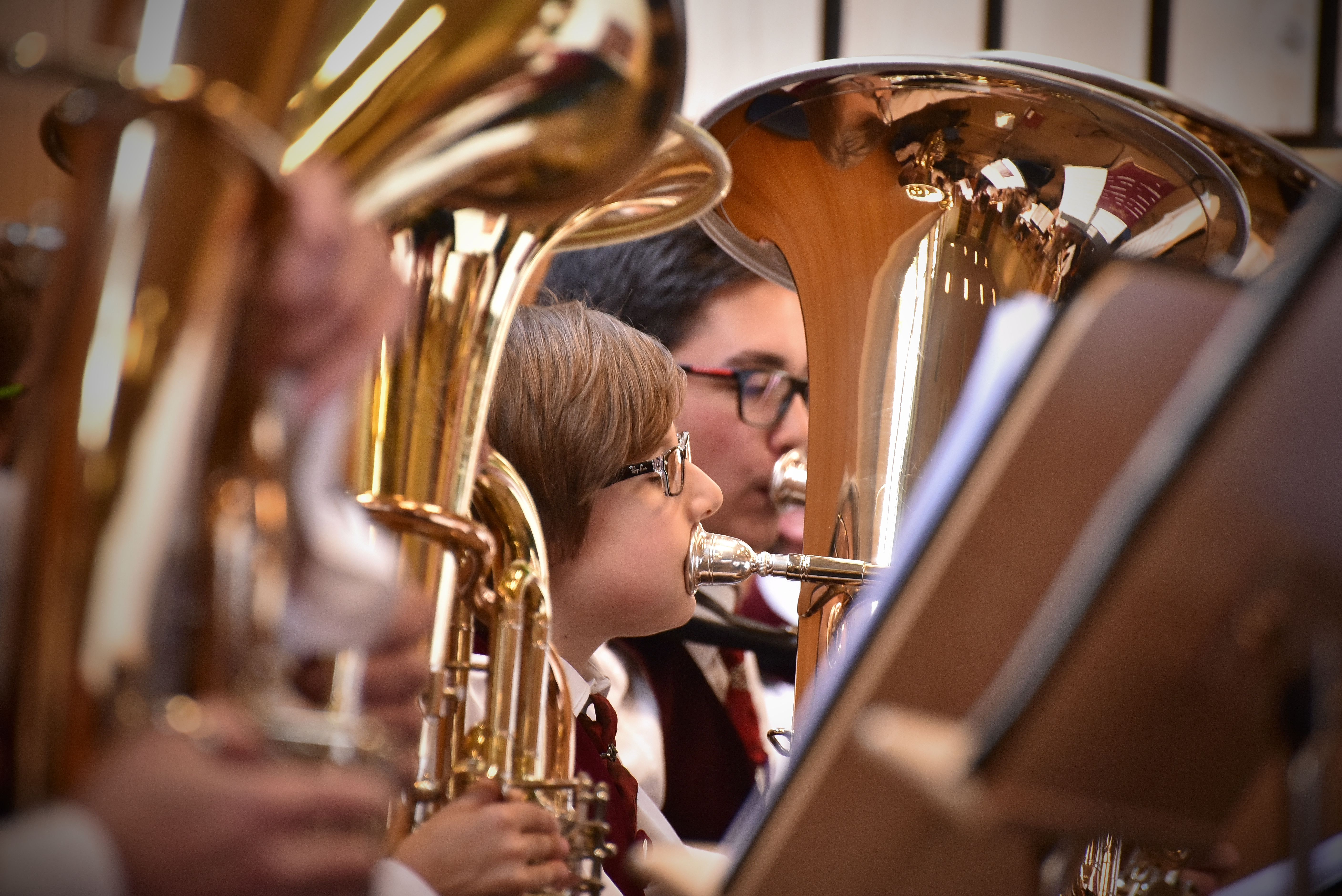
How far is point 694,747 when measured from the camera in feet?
5.31

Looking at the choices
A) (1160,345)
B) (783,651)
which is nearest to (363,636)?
(1160,345)

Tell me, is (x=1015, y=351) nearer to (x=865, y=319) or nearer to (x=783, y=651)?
(x=865, y=319)

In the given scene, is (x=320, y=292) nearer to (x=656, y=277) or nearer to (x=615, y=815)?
(x=615, y=815)

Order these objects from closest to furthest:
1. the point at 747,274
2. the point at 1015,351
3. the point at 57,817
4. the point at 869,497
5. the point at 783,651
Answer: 1. the point at 57,817
2. the point at 1015,351
3. the point at 869,497
4. the point at 783,651
5. the point at 747,274

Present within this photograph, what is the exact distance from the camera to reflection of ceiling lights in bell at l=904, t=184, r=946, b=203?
1.07 meters

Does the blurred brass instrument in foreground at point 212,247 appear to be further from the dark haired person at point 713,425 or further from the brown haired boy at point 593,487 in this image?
the dark haired person at point 713,425

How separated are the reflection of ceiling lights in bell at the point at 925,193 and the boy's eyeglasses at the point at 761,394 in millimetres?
637

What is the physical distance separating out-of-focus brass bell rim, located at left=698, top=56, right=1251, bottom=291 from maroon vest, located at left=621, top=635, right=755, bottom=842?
82 cm

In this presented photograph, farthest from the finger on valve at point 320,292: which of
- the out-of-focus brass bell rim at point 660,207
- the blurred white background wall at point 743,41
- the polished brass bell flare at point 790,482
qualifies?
the blurred white background wall at point 743,41

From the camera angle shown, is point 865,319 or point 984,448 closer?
point 984,448

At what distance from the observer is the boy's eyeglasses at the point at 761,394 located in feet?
5.55

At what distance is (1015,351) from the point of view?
1.53 ft

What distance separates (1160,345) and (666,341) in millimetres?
1334

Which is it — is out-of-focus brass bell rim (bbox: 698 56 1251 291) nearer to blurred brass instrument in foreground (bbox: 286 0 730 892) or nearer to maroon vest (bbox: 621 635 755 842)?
blurred brass instrument in foreground (bbox: 286 0 730 892)
